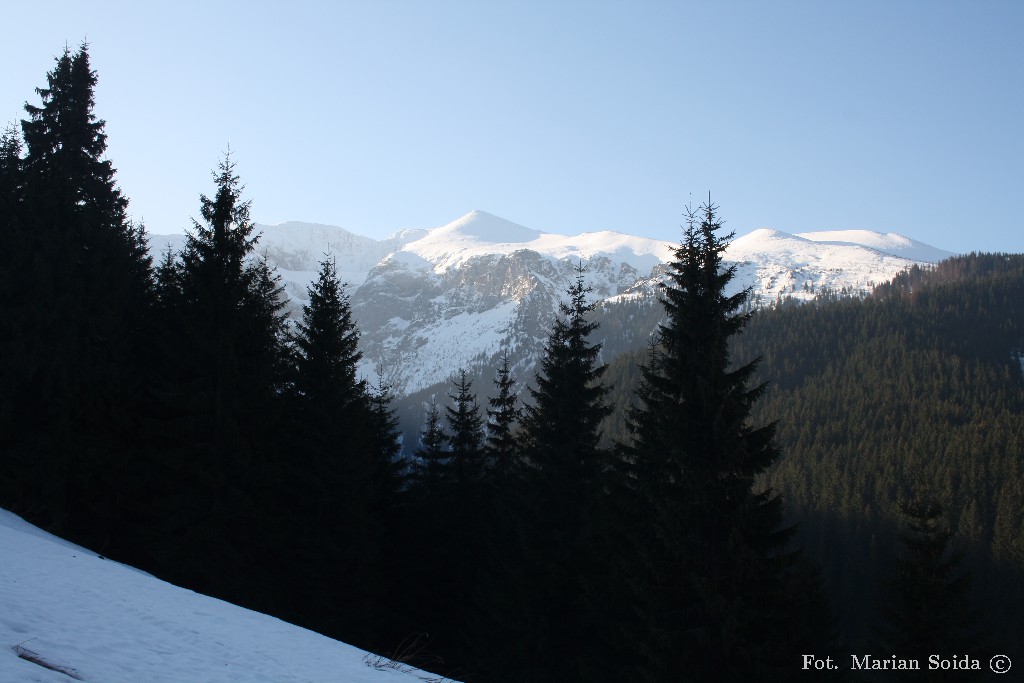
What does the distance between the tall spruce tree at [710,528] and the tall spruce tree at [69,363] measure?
14.9m

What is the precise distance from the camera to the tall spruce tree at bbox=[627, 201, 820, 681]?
12.1m

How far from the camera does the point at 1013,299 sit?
17175 cm

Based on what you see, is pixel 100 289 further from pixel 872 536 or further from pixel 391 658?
pixel 872 536

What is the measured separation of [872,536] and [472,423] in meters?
76.6

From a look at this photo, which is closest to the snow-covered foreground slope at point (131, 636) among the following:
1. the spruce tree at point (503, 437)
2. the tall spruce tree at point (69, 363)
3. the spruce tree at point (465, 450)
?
the tall spruce tree at point (69, 363)

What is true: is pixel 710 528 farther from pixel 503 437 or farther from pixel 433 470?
pixel 433 470

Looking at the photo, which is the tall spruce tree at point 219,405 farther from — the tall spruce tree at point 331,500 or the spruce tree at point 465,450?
the spruce tree at point 465,450

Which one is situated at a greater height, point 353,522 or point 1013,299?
point 1013,299

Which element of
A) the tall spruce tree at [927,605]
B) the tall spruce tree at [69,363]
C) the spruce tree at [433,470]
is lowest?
the tall spruce tree at [927,605]

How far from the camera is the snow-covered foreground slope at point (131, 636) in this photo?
523 cm

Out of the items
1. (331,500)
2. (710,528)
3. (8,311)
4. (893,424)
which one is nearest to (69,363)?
(8,311)

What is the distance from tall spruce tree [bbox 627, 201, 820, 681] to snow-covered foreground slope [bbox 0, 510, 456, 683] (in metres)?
→ 6.35

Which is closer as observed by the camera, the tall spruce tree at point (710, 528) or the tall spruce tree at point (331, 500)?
the tall spruce tree at point (710, 528)

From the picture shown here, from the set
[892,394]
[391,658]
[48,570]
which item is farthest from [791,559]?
[892,394]
